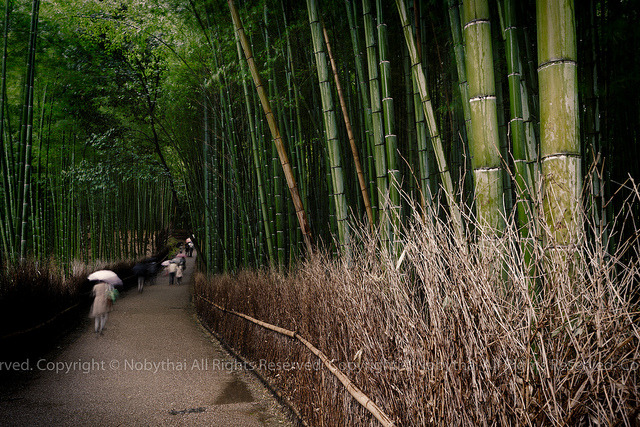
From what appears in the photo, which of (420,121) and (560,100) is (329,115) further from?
(560,100)

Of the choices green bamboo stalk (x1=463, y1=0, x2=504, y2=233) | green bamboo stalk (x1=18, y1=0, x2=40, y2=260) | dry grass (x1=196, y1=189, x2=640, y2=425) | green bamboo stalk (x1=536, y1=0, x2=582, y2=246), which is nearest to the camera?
dry grass (x1=196, y1=189, x2=640, y2=425)

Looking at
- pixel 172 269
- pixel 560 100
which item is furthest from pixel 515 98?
pixel 172 269

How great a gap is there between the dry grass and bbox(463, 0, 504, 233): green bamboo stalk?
0.20 meters

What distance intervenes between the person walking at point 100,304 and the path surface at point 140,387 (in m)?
0.18

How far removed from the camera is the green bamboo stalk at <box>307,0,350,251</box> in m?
2.73

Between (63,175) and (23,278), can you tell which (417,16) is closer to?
(23,278)

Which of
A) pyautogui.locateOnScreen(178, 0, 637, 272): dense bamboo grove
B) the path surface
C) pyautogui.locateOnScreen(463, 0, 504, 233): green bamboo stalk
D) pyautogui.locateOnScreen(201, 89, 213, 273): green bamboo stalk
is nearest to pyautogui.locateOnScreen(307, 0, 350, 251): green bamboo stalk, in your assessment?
pyautogui.locateOnScreen(178, 0, 637, 272): dense bamboo grove

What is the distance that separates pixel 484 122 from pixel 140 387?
133 inches

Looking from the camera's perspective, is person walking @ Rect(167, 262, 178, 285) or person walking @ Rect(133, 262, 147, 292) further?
person walking @ Rect(167, 262, 178, 285)

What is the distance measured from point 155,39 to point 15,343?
587cm

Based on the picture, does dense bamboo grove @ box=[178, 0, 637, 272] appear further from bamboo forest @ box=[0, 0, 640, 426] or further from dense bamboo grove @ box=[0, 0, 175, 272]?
dense bamboo grove @ box=[0, 0, 175, 272]

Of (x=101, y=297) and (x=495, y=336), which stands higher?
(x=495, y=336)

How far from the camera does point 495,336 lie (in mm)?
1061

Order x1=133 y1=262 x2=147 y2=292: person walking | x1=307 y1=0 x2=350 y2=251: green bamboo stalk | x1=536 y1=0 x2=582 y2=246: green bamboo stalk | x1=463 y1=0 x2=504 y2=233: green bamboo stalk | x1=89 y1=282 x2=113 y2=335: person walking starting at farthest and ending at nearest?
1. x1=133 y1=262 x2=147 y2=292: person walking
2. x1=89 y1=282 x2=113 y2=335: person walking
3. x1=307 y1=0 x2=350 y2=251: green bamboo stalk
4. x1=463 y1=0 x2=504 y2=233: green bamboo stalk
5. x1=536 y1=0 x2=582 y2=246: green bamboo stalk
